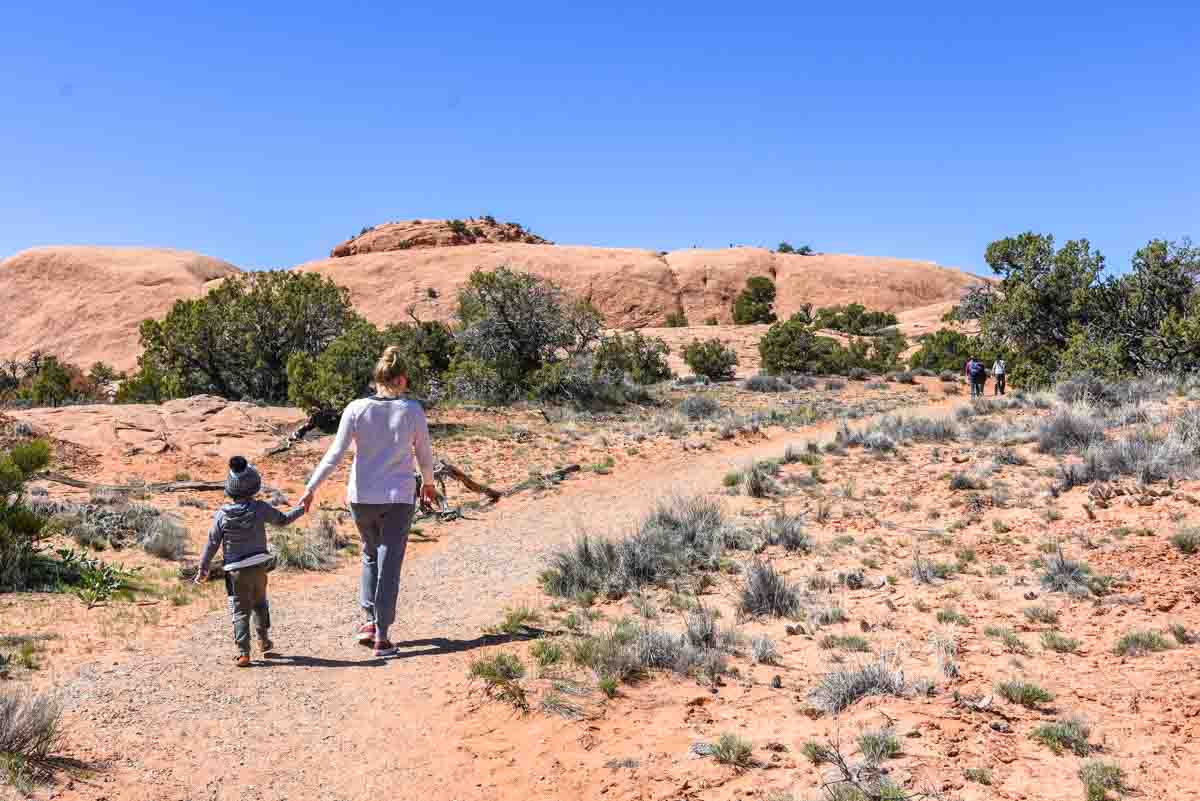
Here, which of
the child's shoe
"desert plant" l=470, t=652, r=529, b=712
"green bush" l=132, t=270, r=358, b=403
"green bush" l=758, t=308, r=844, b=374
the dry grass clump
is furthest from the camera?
"green bush" l=758, t=308, r=844, b=374

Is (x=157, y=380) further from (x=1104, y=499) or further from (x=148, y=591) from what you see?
(x=1104, y=499)

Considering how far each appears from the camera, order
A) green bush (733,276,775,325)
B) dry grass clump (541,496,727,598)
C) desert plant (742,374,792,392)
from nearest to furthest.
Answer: dry grass clump (541,496,727,598)
desert plant (742,374,792,392)
green bush (733,276,775,325)

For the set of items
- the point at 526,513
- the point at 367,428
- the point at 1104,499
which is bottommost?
the point at 526,513

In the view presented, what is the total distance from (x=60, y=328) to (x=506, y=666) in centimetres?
5536

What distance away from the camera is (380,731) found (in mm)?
4691

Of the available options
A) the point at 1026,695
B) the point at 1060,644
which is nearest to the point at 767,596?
the point at 1060,644

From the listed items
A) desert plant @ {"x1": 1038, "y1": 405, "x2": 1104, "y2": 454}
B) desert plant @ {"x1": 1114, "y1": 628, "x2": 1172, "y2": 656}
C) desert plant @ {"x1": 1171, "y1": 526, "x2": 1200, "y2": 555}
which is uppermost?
desert plant @ {"x1": 1038, "y1": 405, "x2": 1104, "y2": 454}

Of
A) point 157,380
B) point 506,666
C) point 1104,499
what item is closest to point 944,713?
point 506,666

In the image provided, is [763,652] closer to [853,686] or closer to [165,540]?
[853,686]

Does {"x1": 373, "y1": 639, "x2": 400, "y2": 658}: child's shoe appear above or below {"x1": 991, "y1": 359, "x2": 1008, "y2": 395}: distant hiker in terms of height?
below

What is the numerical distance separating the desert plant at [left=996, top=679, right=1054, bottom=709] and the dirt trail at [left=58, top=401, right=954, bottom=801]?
2.75 m

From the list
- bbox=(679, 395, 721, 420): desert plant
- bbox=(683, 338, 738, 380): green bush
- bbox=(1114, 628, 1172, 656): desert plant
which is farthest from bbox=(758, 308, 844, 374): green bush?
bbox=(1114, 628, 1172, 656): desert plant

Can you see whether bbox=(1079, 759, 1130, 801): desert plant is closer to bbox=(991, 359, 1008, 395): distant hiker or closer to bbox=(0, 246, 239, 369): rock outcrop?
bbox=(991, 359, 1008, 395): distant hiker

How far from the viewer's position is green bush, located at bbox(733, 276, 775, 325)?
51875mm
